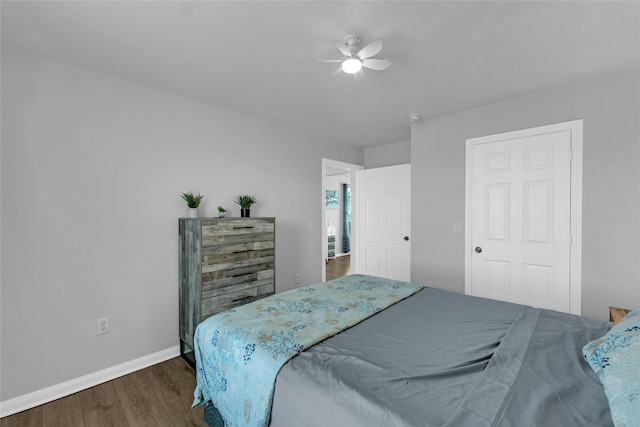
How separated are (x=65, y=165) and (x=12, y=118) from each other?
1.25ft

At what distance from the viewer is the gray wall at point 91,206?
1.88 metres

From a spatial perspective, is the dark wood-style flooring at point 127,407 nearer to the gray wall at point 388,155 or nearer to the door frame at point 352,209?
the door frame at point 352,209

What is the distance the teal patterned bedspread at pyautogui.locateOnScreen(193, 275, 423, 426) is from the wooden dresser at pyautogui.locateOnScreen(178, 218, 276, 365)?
0.73 m

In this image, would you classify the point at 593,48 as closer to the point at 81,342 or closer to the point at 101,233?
the point at 101,233

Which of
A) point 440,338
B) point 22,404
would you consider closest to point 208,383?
point 440,338

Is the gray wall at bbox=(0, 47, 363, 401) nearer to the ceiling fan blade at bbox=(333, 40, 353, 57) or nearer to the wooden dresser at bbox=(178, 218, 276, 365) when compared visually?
the wooden dresser at bbox=(178, 218, 276, 365)

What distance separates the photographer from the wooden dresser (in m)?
2.31

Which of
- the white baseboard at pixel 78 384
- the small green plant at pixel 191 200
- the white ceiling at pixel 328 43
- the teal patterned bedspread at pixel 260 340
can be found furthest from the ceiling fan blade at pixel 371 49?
the white baseboard at pixel 78 384

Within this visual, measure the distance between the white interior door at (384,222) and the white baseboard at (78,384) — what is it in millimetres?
2844

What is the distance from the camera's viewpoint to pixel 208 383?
4.88 ft

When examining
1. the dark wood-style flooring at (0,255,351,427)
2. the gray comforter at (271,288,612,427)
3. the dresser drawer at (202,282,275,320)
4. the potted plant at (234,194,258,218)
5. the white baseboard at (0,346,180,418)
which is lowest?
the dark wood-style flooring at (0,255,351,427)

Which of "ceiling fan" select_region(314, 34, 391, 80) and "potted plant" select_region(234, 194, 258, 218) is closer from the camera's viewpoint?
"ceiling fan" select_region(314, 34, 391, 80)

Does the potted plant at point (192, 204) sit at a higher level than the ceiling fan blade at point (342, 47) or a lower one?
lower

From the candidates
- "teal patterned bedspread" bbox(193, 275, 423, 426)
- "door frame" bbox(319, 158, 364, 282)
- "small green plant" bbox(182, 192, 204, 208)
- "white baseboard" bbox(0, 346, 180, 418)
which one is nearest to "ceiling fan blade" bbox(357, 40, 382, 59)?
"teal patterned bedspread" bbox(193, 275, 423, 426)
